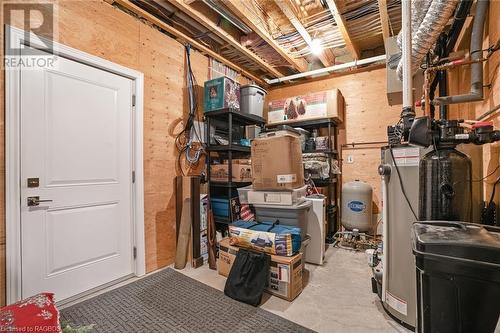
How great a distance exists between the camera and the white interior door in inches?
74.9

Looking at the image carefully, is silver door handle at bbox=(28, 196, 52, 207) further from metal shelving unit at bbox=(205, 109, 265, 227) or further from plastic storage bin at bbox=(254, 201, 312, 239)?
plastic storage bin at bbox=(254, 201, 312, 239)

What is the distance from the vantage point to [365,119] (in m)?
3.91

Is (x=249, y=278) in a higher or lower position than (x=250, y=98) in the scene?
lower

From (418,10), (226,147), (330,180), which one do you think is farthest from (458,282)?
(330,180)

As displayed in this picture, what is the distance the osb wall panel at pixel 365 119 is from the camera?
3.78 metres

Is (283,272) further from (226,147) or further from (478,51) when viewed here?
(478,51)

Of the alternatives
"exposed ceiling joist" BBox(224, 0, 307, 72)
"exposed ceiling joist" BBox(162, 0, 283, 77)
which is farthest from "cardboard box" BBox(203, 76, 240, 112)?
"exposed ceiling joist" BBox(224, 0, 307, 72)

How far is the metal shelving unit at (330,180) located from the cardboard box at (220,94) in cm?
114

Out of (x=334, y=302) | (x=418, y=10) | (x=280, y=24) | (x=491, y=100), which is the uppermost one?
(x=280, y=24)

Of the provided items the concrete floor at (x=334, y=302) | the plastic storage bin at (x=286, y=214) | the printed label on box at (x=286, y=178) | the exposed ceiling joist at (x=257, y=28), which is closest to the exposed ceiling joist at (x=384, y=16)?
the exposed ceiling joist at (x=257, y=28)

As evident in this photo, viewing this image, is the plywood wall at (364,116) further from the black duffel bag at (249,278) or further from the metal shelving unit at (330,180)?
the black duffel bag at (249,278)

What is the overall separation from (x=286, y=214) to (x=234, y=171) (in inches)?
35.7

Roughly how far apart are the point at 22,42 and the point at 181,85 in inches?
59.8

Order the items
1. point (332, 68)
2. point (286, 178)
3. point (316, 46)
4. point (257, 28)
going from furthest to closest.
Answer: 1. point (332, 68)
2. point (316, 46)
3. point (257, 28)
4. point (286, 178)
